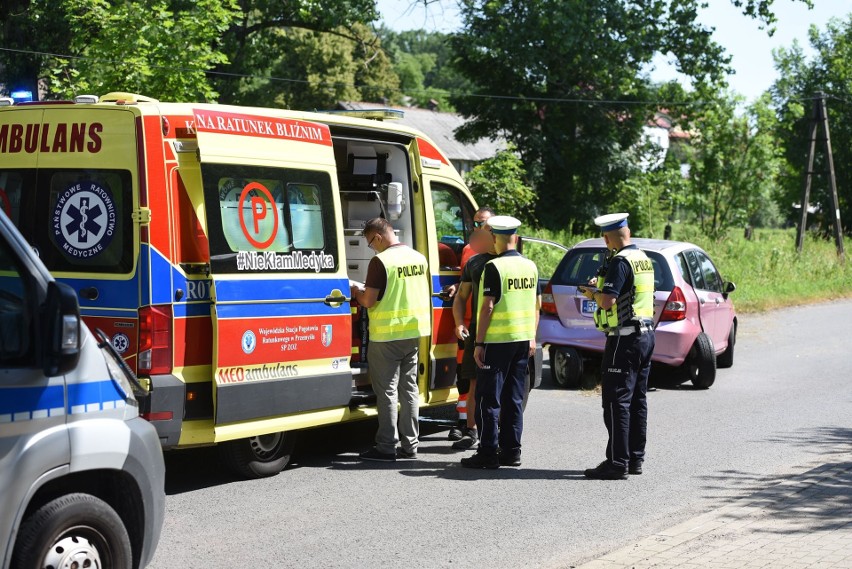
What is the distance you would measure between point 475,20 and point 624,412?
96.7ft

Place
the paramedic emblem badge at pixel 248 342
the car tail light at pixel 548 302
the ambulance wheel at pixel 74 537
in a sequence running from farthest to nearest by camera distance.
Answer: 1. the car tail light at pixel 548 302
2. the paramedic emblem badge at pixel 248 342
3. the ambulance wheel at pixel 74 537

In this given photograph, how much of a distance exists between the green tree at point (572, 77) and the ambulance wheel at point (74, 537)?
2973 cm

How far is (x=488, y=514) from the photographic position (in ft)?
23.6

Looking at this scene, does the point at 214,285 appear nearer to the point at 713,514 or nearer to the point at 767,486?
the point at 713,514

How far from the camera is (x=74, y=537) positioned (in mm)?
4609

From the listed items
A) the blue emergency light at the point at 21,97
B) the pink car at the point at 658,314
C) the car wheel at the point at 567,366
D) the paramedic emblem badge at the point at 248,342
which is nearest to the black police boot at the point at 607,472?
the paramedic emblem badge at the point at 248,342

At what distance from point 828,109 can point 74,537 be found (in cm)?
5621

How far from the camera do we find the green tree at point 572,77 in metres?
34.2

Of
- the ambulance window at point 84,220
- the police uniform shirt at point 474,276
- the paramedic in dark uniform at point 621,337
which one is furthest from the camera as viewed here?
the police uniform shirt at point 474,276

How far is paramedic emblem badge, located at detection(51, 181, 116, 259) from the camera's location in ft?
23.3

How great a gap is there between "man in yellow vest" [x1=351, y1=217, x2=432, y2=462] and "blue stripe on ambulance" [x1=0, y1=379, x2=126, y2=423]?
389 cm

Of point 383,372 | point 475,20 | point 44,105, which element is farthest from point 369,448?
point 475,20

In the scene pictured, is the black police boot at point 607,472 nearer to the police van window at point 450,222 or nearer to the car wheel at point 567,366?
the police van window at point 450,222

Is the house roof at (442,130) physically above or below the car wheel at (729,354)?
above
